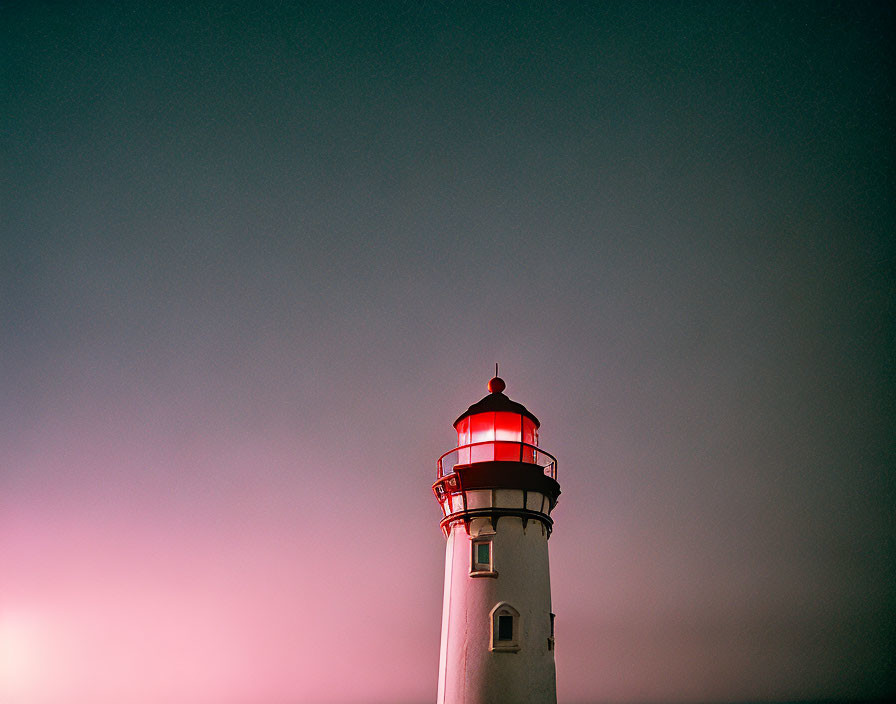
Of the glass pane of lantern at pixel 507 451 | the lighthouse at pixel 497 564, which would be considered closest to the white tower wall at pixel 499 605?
the lighthouse at pixel 497 564

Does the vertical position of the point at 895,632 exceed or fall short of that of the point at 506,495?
it exceeds it

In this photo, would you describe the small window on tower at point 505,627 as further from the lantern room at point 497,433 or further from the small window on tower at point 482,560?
the lantern room at point 497,433

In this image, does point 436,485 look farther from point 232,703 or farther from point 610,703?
point 610,703

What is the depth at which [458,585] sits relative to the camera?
55.5 ft

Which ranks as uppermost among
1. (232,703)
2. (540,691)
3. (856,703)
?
(856,703)

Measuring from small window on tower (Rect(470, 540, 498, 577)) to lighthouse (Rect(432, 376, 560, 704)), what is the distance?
2 cm

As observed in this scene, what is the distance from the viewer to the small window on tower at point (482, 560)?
16609mm

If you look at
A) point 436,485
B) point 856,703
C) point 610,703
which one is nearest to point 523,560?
point 436,485

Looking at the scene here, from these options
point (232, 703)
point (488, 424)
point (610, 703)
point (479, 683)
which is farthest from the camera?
point (610, 703)

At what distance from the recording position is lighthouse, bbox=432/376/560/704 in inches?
634

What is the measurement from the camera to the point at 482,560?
55.2 feet

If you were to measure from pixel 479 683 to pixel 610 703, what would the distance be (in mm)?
198579

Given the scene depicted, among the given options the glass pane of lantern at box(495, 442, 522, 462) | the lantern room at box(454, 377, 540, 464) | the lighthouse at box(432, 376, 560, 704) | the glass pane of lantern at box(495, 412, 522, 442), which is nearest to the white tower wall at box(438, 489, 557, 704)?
the lighthouse at box(432, 376, 560, 704)

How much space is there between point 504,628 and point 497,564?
138 centimetres
